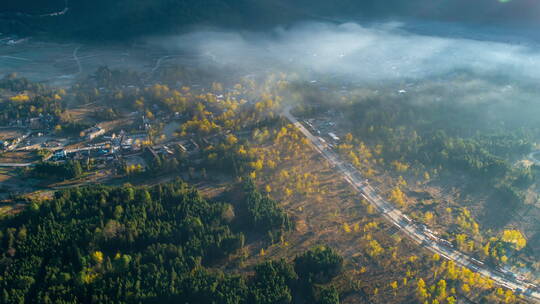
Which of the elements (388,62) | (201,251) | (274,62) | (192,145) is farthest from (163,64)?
(201,251)

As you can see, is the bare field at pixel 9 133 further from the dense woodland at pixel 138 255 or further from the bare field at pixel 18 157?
the dense woodland at pixel 138 255

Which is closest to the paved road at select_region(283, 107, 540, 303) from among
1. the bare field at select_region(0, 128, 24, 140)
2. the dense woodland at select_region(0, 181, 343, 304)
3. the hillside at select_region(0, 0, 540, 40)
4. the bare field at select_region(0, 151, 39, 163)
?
the dense woodland at select_region(0, 181, 343, 304)

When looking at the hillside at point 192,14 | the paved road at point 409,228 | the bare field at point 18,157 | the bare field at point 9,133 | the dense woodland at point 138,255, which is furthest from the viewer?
the hillside at point 192,14

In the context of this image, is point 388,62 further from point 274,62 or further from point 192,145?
point 192,145

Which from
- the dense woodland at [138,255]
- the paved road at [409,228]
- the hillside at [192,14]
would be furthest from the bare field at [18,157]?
the hillside at [192,14]

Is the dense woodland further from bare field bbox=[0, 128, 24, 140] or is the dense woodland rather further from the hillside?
the hillside

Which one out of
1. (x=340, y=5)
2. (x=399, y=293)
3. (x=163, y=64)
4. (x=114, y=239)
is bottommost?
(x=399, y=293)
